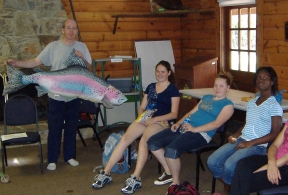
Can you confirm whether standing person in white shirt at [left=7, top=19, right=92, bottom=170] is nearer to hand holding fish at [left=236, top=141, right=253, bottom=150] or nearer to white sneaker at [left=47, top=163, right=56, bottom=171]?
white sneaker at [left=47, top=163, right=56, bottom=171]

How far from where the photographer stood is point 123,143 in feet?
12.5

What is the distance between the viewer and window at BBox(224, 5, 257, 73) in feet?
16.5

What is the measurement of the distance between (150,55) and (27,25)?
5.63 feet

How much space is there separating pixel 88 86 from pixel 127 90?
1884 mm

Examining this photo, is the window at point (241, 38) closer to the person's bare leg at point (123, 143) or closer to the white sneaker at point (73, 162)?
the person's bare leg at point (123, 143)

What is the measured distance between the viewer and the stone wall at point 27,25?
17.7ft

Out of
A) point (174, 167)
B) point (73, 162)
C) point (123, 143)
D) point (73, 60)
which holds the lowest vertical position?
point (73, 162)

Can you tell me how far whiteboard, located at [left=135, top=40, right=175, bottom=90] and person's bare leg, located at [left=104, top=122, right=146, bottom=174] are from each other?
230 centimetres

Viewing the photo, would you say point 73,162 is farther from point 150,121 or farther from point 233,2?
point 233,2

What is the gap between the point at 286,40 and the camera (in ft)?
14.5

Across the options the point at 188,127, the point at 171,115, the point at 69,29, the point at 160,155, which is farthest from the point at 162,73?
the point at 69,29

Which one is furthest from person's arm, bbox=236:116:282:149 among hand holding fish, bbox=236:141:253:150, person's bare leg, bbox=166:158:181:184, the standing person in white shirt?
the standing person in white shirt

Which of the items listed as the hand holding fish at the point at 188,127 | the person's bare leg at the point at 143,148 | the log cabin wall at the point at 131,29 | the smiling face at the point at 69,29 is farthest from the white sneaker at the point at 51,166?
the log cabin wall at the point at 131,29

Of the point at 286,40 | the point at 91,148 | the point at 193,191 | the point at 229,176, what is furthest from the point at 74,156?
the point at 286,40
